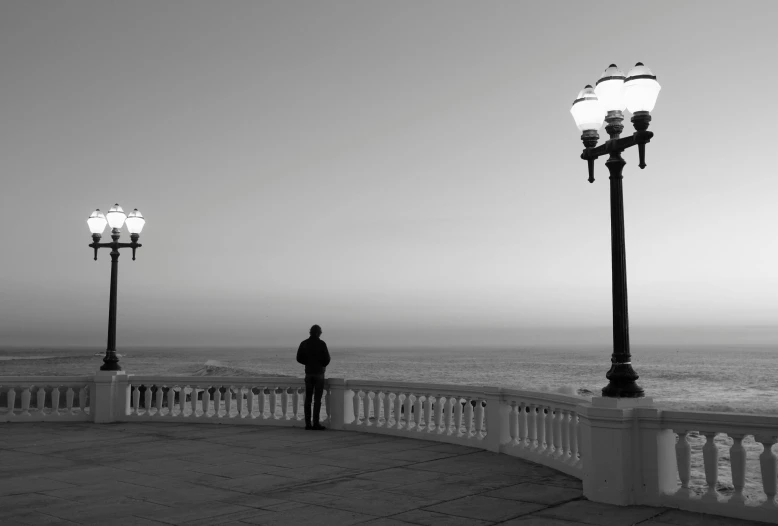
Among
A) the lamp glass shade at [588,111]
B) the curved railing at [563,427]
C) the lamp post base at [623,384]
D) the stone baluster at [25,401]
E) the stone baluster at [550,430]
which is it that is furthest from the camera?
the stone baluster at [25,401]

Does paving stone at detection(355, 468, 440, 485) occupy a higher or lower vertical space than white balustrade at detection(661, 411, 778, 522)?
lower

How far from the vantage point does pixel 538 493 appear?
7.89m

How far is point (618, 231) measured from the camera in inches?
308

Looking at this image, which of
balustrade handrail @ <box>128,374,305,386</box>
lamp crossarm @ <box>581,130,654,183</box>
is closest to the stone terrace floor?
balustrade handrail @ <box>128,374,305,386</box>

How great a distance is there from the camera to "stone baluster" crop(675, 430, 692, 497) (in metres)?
7.11

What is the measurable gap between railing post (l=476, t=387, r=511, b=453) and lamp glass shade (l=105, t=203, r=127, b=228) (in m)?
9.02

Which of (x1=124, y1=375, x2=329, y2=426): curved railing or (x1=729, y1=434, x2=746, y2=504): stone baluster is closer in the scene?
(x1=729, y1=434, x2=746, y2=504): stone baluster

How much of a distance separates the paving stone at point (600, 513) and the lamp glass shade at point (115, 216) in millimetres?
11598

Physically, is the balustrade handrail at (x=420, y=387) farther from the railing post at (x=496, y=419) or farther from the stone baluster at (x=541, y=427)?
the stone baluster at (x=541, y=427)

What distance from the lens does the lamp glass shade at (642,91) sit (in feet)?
24.0

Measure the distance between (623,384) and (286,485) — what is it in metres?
3.98

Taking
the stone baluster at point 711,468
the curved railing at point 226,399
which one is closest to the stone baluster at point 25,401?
the curved railing at point 226,399

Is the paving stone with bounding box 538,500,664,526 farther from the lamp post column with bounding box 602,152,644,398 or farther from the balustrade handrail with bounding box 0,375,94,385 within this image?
the balustrade handrail with bounding box 0,375,94,385

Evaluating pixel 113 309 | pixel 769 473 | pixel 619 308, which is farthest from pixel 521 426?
pixel 113 309
